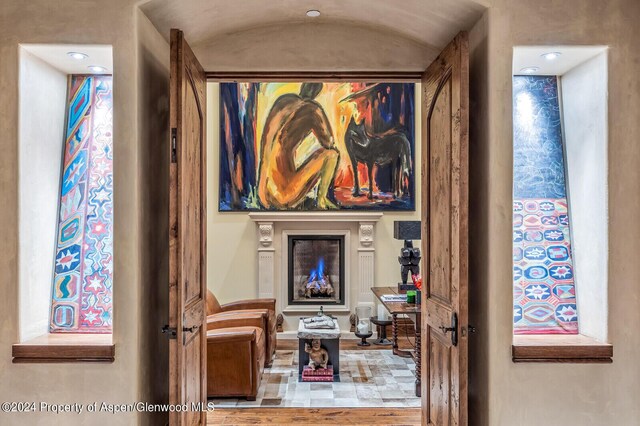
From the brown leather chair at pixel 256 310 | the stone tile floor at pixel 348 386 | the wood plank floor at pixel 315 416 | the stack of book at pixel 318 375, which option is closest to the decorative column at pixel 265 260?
the brown leather chair at pixel 256 310

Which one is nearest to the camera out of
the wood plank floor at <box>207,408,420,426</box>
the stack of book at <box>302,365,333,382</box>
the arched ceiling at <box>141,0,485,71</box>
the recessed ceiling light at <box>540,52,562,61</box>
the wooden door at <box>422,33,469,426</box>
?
the wooden door at <box>422,33,469,426</box>

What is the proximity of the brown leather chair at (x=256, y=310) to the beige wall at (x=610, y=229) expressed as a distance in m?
2.99

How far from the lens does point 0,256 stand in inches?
96.4

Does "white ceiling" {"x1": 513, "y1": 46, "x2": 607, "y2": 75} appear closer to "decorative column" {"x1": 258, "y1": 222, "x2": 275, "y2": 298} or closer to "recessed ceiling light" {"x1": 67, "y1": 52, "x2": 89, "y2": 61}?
"recessed ceiling light" {"x1": 67, "y1": 52, "x2": 89, "y2": 61}

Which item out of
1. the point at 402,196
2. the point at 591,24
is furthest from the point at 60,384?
the point at 402,196

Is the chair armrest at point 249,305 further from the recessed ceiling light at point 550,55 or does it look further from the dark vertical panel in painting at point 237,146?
the recessed ceiling light at point 550,55

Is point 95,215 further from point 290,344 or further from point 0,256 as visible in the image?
point 290,344

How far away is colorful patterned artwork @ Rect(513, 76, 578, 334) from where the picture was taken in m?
2.78

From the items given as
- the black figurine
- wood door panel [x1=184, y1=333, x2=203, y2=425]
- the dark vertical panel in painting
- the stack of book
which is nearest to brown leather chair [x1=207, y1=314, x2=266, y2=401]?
the stack of book

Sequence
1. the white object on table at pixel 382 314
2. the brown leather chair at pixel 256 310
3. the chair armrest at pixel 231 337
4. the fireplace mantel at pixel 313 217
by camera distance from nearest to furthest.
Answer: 1. the chair armrest at pixel 231 337
2. the brown leather chair at pixel 256 310
3. the white object on table at pixel 382 314
4. the fireplace mantel at pixel 313 217

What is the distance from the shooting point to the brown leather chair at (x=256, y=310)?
514 cm

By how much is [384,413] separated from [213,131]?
421 cm

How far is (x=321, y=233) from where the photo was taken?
6.52 m

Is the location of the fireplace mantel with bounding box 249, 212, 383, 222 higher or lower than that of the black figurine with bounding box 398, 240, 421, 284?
higher
